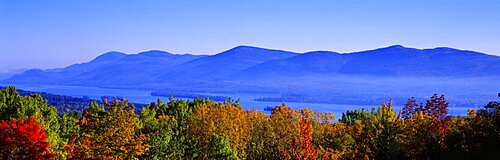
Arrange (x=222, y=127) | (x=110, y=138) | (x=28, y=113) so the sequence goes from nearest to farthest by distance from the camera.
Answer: (x=110, y=138) → (x=222, y=127) → (x=28, y=113)

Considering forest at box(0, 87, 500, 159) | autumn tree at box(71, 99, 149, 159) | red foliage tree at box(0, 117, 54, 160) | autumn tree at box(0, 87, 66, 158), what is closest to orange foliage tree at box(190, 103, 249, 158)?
forest at box(0, 87, 500, 159)

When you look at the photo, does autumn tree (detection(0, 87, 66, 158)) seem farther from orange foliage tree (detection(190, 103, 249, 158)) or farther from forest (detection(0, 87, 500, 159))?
orange foliage tree (detection(190, 103, 249, 158))

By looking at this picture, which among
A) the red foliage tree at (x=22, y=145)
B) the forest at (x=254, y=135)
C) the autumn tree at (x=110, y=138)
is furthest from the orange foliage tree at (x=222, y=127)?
the autumn tree at (x=110, y=138)

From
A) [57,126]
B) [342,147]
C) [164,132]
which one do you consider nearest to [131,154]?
[164,132]

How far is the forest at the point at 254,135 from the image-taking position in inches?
1145

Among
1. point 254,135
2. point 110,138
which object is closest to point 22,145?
point 110,138

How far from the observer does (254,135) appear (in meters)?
50.5

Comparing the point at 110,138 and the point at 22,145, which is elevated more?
the point at 110,138

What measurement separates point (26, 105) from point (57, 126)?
4.59 metres

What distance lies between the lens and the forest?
29.1 metres

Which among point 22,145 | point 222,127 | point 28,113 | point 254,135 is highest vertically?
point 28,113

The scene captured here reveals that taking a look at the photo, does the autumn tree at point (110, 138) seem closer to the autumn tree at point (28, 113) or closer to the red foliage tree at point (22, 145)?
the red foliage tree at point (22, 145)

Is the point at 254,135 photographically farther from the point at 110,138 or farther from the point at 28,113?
the point at 110,138

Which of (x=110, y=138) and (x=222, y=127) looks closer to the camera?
(x=110, y=138)
